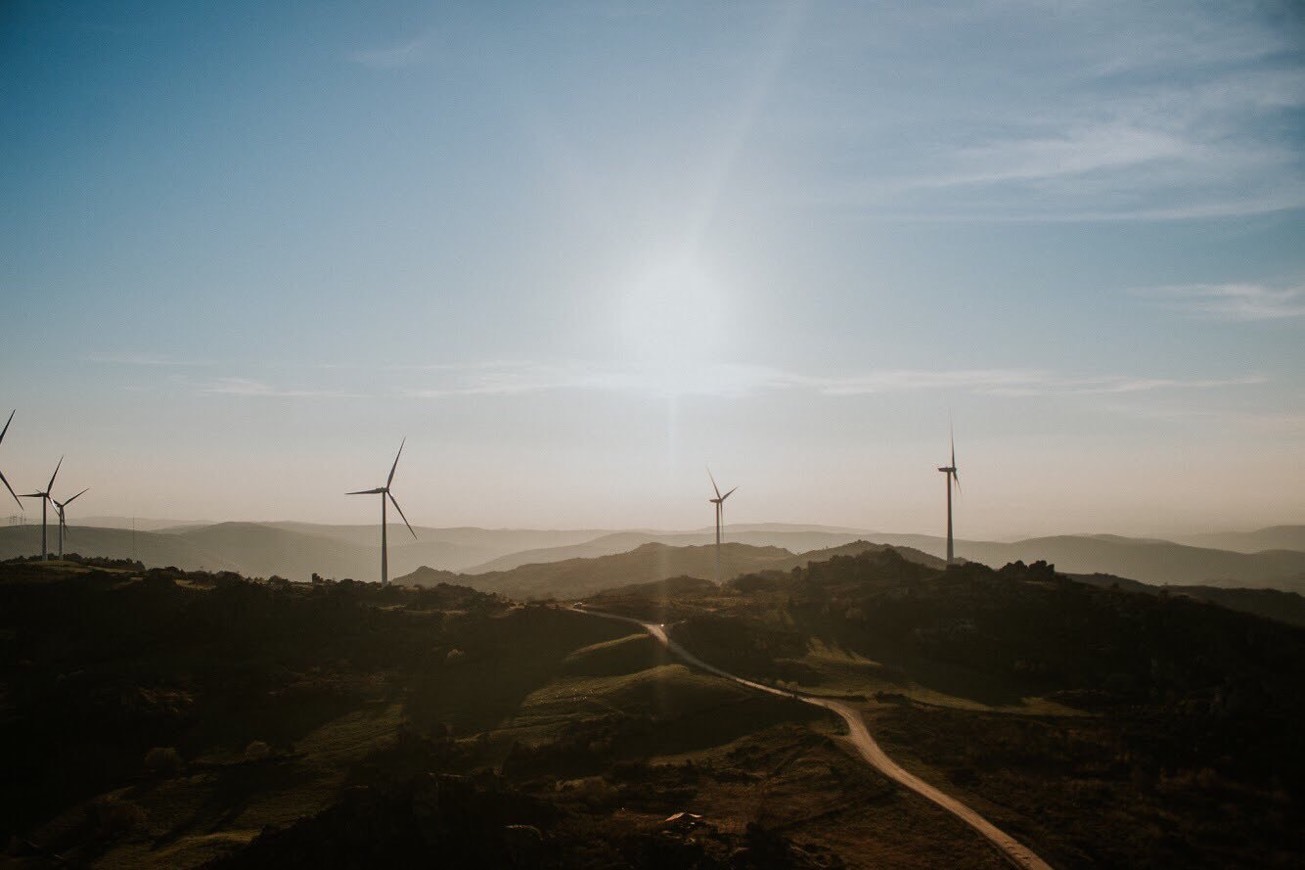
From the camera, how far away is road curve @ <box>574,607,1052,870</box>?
126 feet

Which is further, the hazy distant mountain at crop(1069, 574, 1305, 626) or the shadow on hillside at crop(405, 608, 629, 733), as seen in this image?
the hazy distant mountain at crop(1069, 574, 1305, 626)

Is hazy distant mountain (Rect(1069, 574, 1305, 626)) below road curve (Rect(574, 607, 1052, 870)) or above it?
below

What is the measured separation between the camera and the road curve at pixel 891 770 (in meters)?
38.4

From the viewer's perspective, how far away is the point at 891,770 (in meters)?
49.5

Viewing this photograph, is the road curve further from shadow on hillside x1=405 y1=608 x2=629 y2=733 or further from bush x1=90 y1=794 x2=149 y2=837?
bush x1=90 y1=794 x2=149 y2=837

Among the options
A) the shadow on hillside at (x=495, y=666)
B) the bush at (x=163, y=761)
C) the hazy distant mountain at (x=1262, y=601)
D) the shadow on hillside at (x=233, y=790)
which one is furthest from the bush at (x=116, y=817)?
the hazy distant mountain at (x=1262, y=601)

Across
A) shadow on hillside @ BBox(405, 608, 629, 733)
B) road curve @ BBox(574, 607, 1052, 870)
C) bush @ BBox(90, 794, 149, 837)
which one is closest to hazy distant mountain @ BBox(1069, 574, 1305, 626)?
road curve @ BBox(574, 607, 1052, 870)

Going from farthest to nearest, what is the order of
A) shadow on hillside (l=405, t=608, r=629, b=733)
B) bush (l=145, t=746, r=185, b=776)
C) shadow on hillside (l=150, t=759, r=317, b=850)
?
1. shadow on hillside (l=405, t=608, r=629, b=733)
2. bush (l=145, t=746, r=185, b=776)
3. shadow on hillside (l=150, t=759, r=317, b=850)

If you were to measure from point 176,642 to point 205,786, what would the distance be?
31436 millimetres

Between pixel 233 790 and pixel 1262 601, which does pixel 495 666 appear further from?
pixel 1262 601

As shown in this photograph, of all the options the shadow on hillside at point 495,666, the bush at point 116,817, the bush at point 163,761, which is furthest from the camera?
the shadow on hillside at point 495,666

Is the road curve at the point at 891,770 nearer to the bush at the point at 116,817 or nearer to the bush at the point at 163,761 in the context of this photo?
the bush at the point at 163,761

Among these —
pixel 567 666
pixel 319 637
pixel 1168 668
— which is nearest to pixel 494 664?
pixel 567 666

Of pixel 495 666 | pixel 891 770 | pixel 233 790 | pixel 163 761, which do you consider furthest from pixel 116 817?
pixel 891 770
